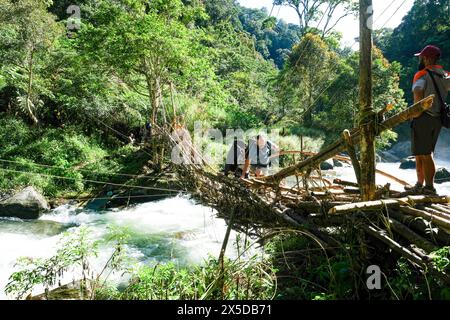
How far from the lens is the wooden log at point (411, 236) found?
2.05 metres

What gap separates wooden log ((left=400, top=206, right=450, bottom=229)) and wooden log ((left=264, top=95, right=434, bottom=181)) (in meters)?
0.59

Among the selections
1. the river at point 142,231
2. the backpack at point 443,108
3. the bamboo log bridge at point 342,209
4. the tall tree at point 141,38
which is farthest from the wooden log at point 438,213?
the tall tree at point 141,38

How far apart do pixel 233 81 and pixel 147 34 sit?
11.0 m

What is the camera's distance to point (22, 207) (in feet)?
23.8

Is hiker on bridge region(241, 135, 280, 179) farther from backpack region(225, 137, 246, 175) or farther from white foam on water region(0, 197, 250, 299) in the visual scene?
white foam on water region(0, 197, 250, 299)

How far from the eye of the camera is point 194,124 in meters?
10.6

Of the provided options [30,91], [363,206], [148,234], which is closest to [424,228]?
[363,206]

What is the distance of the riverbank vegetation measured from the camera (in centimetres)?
257

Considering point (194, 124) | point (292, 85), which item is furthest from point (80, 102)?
point (292, 85)

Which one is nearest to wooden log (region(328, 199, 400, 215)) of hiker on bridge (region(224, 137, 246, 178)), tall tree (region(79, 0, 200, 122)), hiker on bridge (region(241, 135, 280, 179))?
hiker on bridge (region(241, 135, 280, 179))

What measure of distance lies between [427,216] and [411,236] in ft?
0.54

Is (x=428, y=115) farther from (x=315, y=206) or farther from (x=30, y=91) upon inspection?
(x=30, y=91)
